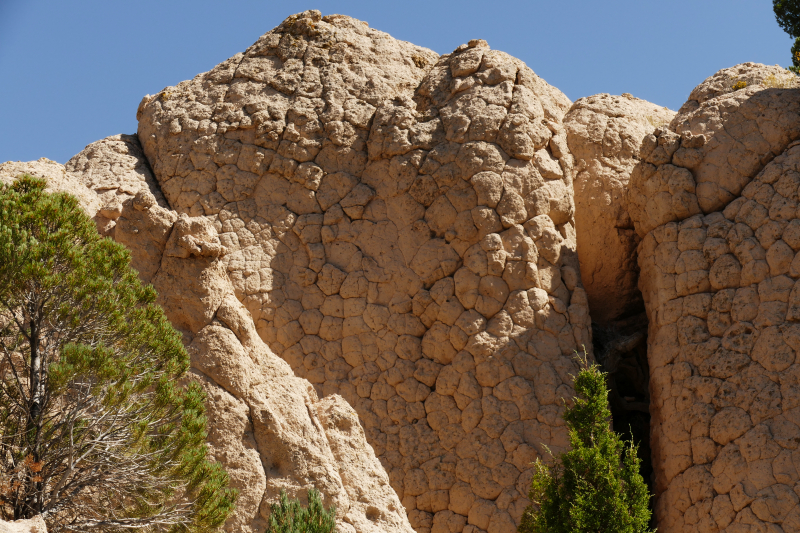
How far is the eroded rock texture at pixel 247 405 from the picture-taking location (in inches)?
332

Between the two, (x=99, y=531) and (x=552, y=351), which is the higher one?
(x=552, y=351)

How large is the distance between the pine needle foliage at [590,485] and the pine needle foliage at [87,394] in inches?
134

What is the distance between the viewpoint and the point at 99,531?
7465mm

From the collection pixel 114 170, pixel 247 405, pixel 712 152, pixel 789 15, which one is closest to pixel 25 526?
pixel 247 405

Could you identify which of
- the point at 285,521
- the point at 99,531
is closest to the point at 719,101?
the point at 285,521

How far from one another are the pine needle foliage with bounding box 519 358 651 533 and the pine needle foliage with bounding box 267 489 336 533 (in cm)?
248

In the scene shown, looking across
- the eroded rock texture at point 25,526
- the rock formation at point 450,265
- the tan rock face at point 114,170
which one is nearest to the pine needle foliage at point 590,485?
the rock formation at point 450,265

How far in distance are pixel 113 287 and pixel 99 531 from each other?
7.03 feet

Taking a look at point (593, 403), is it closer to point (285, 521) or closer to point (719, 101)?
point (285, 521)

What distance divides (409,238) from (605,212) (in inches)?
118

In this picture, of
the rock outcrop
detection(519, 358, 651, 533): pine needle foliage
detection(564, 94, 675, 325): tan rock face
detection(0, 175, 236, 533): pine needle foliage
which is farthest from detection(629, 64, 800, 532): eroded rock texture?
the rock outcrop

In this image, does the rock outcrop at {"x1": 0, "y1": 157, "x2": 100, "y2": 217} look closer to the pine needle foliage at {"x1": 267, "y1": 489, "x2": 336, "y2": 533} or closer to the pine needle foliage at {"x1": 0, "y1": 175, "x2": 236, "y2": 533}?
the pine needle foliage at {"x1": 0, "y1": 175, "x2": 236, "y2": 533}

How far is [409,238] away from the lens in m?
11.7

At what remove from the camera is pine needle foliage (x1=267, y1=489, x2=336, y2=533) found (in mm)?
7512
